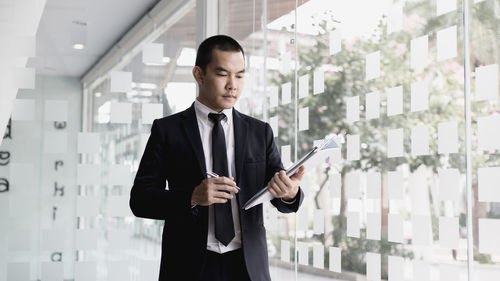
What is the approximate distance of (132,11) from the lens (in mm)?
4750

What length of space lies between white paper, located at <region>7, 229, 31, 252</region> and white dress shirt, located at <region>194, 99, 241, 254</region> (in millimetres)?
2566

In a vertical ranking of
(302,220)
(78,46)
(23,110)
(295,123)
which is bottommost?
(302,220)

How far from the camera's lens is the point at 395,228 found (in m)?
2.43

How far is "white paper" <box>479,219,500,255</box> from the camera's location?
1983mm

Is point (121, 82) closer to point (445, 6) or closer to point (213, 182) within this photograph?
point (445, 6)

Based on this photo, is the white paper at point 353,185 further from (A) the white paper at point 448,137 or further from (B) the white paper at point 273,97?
(B) the white paper at point 273,97

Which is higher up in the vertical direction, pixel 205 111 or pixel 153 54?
pixel 153 54

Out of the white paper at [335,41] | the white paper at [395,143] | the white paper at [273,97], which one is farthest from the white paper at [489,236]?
the white paper at [273,97]

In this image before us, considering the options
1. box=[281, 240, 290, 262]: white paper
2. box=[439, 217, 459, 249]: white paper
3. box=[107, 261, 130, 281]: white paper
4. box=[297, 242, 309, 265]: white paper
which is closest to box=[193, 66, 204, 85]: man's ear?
box=[439, 217, 459, 249]: white paper

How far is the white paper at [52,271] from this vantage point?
160 inches

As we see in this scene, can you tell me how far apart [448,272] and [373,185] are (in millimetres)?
521

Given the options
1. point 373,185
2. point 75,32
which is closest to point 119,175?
point 75,32

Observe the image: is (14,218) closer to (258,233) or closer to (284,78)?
(284,78)

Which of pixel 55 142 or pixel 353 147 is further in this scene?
pixel 55 142
